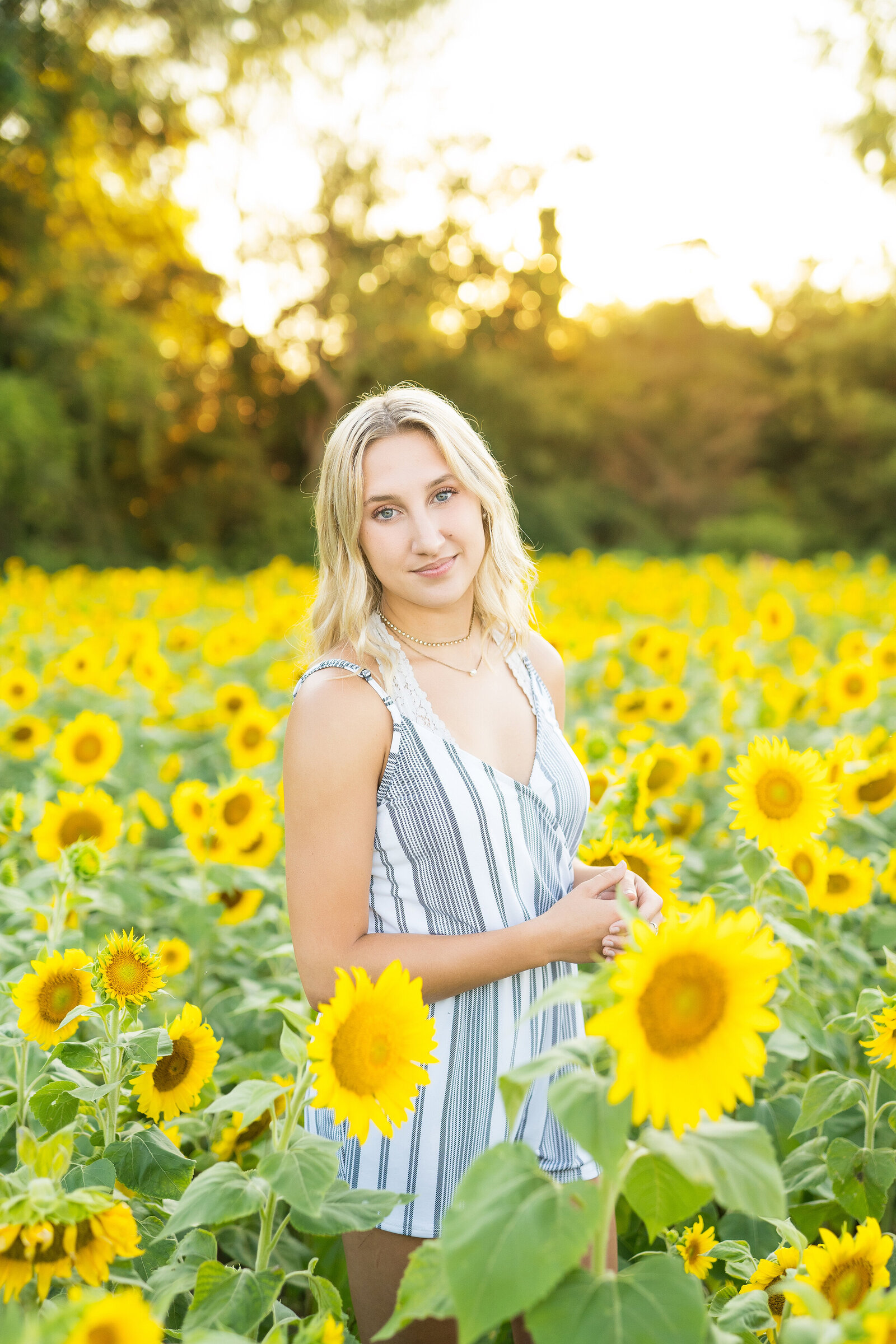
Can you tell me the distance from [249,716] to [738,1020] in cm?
255

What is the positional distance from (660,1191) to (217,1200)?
0.48 meters

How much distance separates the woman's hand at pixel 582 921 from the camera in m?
1.46

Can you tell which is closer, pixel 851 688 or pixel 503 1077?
pixel 503 1077

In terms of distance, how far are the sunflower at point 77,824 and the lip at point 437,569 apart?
1.00 metres

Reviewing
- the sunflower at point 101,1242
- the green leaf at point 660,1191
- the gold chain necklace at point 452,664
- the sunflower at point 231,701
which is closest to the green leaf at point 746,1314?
the green leaf at point 660,1191

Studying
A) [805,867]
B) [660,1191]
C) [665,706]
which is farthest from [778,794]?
[665,706]

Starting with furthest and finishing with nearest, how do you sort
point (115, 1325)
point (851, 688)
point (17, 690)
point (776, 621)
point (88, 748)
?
point (776, 621)
point (17, 690)
point (851, 688)
point (88, 748)
point (115, 1325)

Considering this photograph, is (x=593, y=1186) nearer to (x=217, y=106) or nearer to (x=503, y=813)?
(x=503, y=813)

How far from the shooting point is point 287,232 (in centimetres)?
2078

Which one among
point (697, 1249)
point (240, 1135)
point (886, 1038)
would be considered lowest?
point (697, 1249)

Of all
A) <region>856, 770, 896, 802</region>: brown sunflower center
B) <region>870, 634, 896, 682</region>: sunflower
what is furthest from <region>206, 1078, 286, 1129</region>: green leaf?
<region>870, 634, 896, 682</region>: sunflower

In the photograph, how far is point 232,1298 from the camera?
1.11m

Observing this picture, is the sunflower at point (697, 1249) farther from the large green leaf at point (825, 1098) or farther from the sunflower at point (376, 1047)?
the sunflower at point (376, 1047)

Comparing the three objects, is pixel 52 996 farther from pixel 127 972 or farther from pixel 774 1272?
pixel 774 1272
